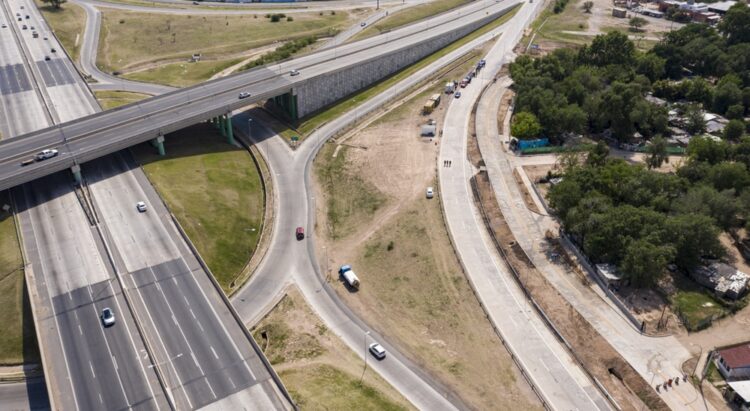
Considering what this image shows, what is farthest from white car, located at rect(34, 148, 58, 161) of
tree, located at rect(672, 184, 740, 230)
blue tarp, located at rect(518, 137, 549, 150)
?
tree, located at rect(672, 184, 740, 230)

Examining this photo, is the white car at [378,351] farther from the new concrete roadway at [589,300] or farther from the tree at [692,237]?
the tree at [692,237]

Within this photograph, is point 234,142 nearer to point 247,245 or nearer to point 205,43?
point 247,245

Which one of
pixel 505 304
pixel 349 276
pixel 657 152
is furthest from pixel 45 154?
pixel 657 152

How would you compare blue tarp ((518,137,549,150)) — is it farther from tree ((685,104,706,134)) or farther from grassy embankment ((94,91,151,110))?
grassy embankment ((94,91,151,110))

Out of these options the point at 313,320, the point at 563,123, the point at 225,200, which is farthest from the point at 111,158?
the point at 563,123

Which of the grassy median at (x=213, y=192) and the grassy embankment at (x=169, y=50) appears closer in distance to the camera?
the grassy median at (x=213, y=192)

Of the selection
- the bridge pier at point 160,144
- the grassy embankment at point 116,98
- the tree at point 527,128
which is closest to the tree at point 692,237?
the tree at point 527,128
